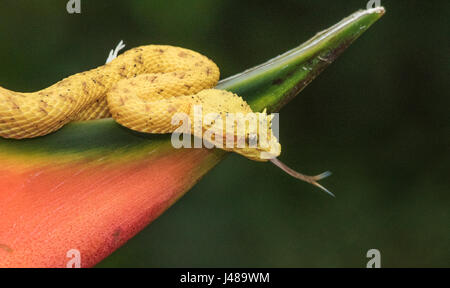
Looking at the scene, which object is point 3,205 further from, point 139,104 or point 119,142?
point 139,104

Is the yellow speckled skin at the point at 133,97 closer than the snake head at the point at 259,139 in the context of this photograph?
Yes

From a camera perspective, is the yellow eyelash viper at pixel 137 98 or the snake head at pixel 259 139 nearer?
the yellow eyelash viper at pixel 137 98

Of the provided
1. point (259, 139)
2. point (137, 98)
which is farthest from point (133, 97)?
point (259, 139)

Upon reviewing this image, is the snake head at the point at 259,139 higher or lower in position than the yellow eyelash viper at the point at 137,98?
lower

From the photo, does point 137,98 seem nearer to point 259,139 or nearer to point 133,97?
point 133,97

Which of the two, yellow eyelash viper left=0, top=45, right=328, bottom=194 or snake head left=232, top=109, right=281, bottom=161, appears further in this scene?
snake head left=232, top=109, right=281, bottom=161

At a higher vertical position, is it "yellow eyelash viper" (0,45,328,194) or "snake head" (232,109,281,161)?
"yellow eyelash viper" (0,45,328,194)

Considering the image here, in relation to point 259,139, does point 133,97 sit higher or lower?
higher

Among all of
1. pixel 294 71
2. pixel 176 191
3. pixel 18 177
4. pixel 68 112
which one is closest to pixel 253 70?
pixel 294 71
